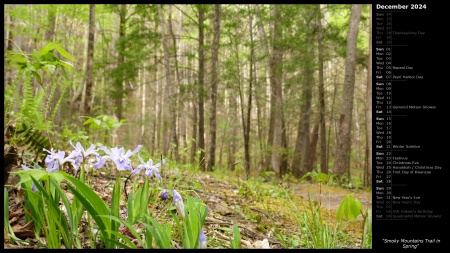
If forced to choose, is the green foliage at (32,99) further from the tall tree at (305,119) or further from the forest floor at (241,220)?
the tall tree at (305,119)

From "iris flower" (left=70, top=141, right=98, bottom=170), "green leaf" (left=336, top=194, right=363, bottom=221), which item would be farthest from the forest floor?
"iris flower" (left=70, top=141, right=98, bottom=170)

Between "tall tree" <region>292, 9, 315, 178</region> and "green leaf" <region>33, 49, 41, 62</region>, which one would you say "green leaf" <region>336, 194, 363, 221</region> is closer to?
"green leaf" <region>33, 49, 41, 62</region>

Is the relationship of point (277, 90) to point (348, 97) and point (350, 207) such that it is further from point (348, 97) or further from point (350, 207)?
point (350, 207)

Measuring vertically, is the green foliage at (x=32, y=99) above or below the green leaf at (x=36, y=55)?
below

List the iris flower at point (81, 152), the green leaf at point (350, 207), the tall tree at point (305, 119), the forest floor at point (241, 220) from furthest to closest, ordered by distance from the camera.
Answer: the tall tree at point (305, 119), the forest floor at point (241, 220), the green leaf at point (350, 207), the iris flower at point (81, 152)

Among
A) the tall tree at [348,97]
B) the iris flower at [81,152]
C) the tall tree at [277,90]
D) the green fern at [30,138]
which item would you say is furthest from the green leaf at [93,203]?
the tall tree at [277,90]

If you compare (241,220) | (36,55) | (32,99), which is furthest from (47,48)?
(241,220)

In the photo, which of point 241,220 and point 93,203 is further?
point 241,220

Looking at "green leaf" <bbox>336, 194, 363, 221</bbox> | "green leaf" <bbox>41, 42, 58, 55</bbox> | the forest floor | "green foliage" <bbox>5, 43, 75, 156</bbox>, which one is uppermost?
"green leaf" <bbox>41, 42, 58, 55</bbox>

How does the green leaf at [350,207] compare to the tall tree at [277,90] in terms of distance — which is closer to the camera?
the green leaf at [350,207]
